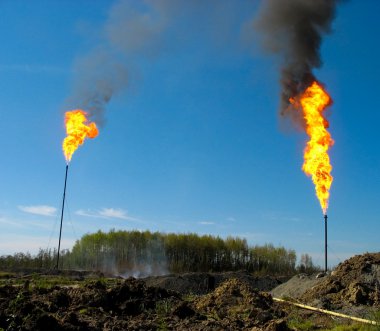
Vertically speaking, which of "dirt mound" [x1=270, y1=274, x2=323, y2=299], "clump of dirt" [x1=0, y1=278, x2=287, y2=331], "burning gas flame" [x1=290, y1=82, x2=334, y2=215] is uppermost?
"burning gas flame" [x1=290, y1=82, x2=334, y2=215]

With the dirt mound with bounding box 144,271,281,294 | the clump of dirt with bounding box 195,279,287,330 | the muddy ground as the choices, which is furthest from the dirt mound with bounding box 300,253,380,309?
the dirt mound with bounding box 144,271,281,294

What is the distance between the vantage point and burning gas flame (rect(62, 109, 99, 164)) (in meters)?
28.7

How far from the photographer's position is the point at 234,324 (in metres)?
11.8

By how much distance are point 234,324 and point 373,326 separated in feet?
11.2

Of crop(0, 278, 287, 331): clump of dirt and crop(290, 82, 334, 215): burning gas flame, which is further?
crop(290, 82, 334, 215): burning gas flame

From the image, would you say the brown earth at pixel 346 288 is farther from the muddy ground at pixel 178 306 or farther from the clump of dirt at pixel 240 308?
the clump of dirt at pixel 240 308

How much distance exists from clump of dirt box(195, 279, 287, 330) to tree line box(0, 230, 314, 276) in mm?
22010

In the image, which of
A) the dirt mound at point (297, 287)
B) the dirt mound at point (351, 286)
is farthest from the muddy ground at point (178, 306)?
the dirt mound at point (297, 287)

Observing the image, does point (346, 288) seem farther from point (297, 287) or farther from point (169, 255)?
point (169, 255)

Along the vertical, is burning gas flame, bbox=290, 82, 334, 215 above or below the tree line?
above

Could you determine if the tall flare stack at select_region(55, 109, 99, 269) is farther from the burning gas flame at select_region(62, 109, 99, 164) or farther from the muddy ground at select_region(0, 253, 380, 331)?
the muddy ground at select_region(0, 253, 380, 331)

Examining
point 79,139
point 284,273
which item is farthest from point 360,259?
point 284,273

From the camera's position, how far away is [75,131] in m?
29.0

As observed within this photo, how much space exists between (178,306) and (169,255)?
26.4 meters
